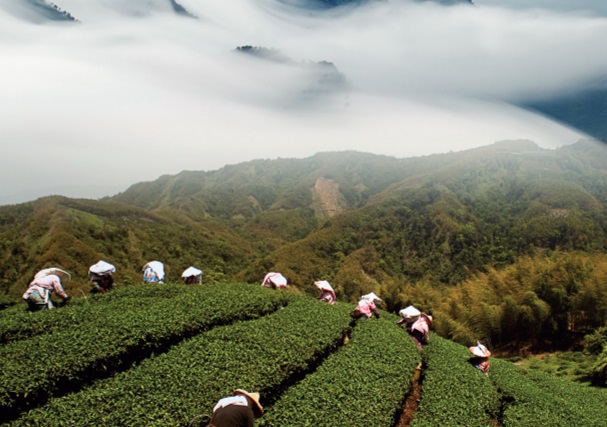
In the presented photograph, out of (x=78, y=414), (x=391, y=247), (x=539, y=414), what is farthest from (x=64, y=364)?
(x=391, y=247)

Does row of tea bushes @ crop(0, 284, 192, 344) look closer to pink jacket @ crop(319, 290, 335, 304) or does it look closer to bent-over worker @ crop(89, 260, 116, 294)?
bent-over worker @ crop(89, 260, 116, 294)

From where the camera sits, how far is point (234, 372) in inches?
388

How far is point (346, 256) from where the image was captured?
129 metres

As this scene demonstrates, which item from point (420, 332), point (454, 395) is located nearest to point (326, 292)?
point (420, 332)

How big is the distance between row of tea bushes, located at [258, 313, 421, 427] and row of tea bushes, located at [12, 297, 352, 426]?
2.15ft

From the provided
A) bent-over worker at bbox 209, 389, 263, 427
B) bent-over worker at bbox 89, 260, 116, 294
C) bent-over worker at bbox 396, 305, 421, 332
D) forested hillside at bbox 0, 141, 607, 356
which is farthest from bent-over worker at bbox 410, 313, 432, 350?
bent-over worker at bbox 89, 260, 116, 294

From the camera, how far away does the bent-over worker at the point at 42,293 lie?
13.2 meters

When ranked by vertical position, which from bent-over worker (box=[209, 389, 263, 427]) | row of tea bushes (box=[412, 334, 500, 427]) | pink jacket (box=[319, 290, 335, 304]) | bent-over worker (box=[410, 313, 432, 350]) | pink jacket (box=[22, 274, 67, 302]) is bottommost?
row of tea bushes (box=[412, 334, 500, 427])

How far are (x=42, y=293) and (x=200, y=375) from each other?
792 cm

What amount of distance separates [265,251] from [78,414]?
166m

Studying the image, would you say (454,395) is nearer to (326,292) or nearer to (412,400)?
(412,400)

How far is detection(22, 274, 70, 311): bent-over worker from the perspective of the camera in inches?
519

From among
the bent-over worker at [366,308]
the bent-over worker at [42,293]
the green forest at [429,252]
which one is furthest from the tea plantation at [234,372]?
the green forest at [429,252]

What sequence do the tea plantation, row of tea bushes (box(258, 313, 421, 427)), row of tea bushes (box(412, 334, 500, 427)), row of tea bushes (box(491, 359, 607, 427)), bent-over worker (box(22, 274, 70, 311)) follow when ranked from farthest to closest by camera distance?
bent-over worker (box(22, 274, 70, 311))
row of tea bushes (box(491, 359, 607, 427))
row of tea bushes (box(412, 334, 500, 427))
row of tea bushes (box(258, 313, 421, 427))
the tea plantation
